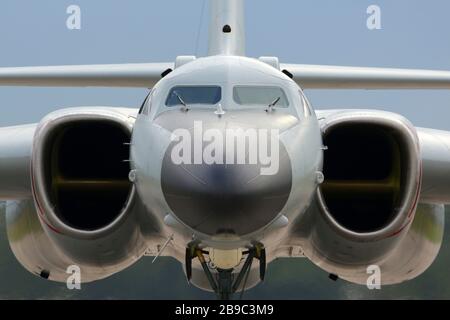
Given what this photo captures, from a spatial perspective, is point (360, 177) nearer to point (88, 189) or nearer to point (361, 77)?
point (361, 77)

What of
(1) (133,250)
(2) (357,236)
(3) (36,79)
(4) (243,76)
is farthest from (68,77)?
(2) (357,236)

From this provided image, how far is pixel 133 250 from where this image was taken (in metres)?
8.11

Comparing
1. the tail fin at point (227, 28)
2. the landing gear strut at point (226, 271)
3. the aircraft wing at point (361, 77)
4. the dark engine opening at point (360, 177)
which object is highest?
the tail fin at point (227, 28)

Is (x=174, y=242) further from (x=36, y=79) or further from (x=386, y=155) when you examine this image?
(x=36, y=79)

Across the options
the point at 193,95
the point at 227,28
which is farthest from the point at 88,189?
the point at 227,28

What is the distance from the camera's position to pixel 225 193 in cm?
521

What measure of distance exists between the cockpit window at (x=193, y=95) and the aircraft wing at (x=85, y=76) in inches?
128

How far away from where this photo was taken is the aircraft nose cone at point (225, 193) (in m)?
5.22

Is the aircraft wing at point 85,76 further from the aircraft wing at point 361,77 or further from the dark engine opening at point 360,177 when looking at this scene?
the dark engine opening at point 360,177

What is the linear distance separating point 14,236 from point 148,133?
4.35 meters

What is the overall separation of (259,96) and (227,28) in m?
4.39

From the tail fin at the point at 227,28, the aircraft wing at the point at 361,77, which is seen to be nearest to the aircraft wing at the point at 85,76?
the tail fin at the point at 227,28

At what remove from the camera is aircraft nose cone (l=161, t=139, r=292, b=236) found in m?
5.22

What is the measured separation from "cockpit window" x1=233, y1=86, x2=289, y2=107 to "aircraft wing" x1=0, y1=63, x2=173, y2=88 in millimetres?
3426
